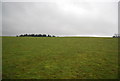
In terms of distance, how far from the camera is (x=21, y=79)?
721cm

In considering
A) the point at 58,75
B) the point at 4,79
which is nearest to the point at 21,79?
the point at 4,79

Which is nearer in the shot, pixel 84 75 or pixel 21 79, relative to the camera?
pixel 21 79

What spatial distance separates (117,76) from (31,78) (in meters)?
6.86

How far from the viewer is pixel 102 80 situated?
7199 mm

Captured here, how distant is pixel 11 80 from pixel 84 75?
564 centimetres

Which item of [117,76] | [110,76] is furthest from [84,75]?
[117,76]

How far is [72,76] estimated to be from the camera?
775 cm

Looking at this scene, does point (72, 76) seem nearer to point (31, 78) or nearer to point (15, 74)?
point (31, 78)

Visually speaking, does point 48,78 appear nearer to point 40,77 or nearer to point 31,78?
point 40,77

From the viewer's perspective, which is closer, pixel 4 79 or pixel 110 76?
pixel 4 79

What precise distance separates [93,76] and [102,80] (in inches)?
29.8

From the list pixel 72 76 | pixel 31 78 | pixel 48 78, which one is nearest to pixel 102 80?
pixel 72 76

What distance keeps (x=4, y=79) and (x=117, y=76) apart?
349 inches

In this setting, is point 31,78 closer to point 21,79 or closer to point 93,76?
point 21,79
